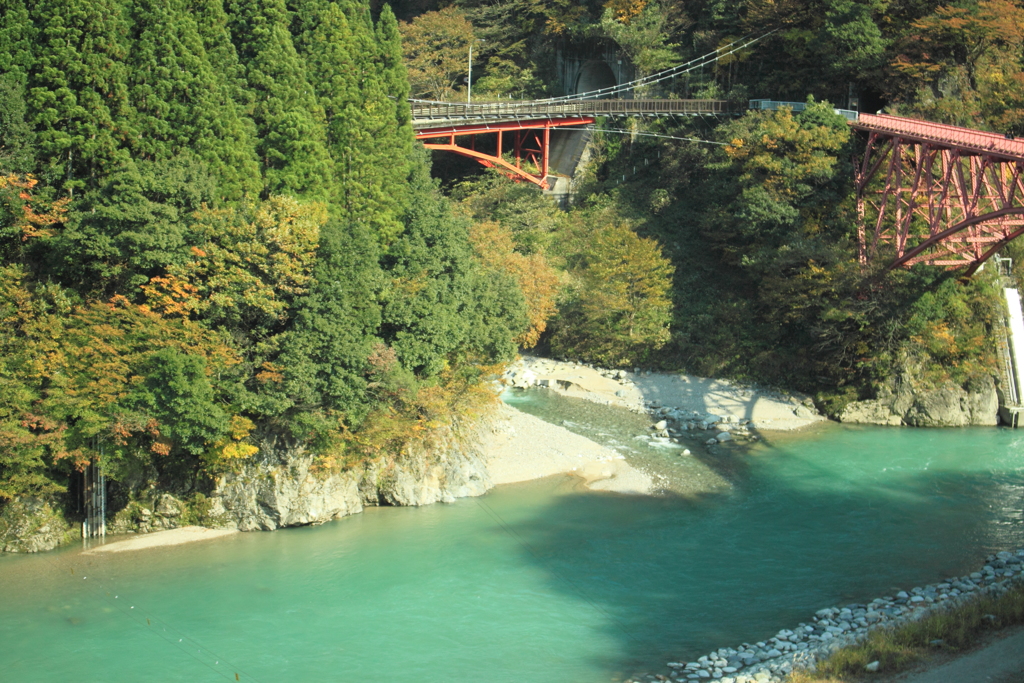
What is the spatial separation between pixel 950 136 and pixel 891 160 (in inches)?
75.4

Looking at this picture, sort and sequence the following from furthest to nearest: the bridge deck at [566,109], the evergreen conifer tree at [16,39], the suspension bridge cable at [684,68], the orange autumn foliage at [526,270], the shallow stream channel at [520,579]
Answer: the suspension bridge cable at [684,68]
the bridge deck at [566,109]
the orange autumn foliage at [526,270]
the evergreen conifer tree at [16,39]
the shallow stream channel at [520,579]

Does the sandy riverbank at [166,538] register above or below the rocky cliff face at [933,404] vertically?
below

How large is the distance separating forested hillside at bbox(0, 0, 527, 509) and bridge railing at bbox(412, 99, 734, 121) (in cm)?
1566

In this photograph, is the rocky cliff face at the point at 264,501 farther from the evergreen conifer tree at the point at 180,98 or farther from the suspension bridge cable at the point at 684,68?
the suspension bridge cable at the point at 684,68

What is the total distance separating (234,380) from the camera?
18.1m

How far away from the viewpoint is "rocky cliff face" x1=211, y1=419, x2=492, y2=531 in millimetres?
18625

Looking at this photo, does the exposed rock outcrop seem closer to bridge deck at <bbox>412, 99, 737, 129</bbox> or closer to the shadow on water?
the shadow on water

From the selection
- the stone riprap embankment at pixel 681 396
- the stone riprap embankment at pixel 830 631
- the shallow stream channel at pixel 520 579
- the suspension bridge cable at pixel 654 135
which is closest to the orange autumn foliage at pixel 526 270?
the stone riprap embankment at pixel 681 396

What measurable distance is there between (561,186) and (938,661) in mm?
29945

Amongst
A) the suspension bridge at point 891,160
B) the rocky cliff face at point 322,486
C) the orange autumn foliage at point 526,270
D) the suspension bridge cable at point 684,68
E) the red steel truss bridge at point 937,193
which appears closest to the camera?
the rocky cliff face at point 322,486

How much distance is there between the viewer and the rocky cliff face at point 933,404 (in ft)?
85.5

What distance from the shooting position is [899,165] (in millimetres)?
24328

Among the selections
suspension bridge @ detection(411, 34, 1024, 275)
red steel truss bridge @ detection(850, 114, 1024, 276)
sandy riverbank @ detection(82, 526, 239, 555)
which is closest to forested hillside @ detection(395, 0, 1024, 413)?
suspension bridge @ detection(411, 34, 1024, 275)

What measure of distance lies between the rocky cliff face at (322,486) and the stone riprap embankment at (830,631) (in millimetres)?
8189
